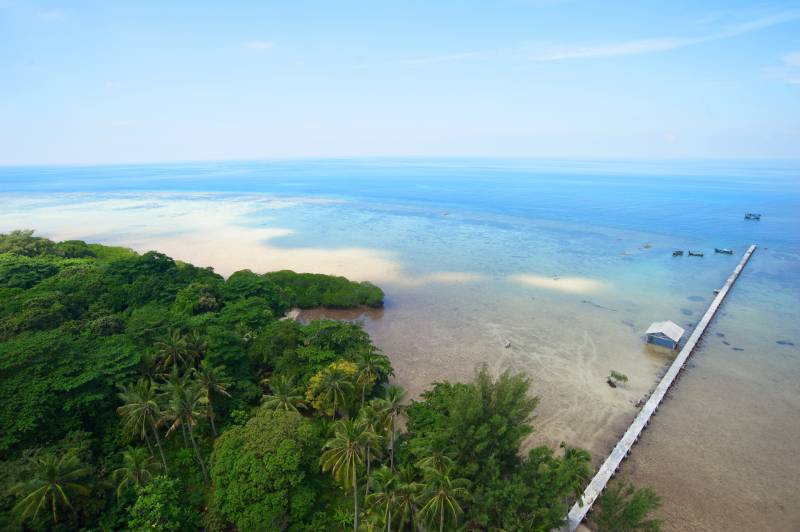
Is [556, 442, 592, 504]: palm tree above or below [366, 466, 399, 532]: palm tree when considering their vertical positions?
above

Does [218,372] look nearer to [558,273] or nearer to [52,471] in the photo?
[52,471]

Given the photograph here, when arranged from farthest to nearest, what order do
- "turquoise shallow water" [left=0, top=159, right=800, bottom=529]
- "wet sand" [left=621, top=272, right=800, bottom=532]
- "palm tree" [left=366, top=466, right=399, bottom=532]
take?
1. "turquoise shallow water" [left=0, top=159, right=800, bottom=529]
2. "wet sand" [left=621, top=272, right=800, bottom=532]
3. "palm tree" [left=366, top=466, right=399, bottom=532]

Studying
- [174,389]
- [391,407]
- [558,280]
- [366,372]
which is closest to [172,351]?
[174,389]

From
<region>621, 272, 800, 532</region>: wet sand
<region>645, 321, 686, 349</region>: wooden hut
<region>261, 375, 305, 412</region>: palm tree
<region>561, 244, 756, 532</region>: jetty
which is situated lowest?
<region>621, 272, 800, 532</region>: wet sand

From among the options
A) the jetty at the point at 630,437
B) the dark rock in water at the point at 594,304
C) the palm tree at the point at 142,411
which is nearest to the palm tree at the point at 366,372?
the palm tree at the point at 142,411

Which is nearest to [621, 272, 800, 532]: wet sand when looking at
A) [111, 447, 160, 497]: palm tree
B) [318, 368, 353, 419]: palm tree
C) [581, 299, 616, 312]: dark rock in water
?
[581, 299, 616, 312]: dark rock in water

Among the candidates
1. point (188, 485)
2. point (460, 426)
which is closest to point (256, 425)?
point (188, 485)

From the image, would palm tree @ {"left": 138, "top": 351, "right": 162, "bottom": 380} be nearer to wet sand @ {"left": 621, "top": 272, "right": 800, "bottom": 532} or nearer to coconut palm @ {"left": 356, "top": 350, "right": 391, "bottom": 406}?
coconut palm @ {"left": 356, "top": 350, "right": 391, "bottom": 406}
